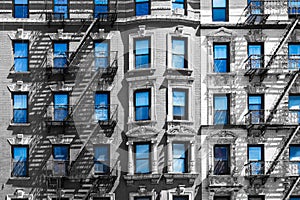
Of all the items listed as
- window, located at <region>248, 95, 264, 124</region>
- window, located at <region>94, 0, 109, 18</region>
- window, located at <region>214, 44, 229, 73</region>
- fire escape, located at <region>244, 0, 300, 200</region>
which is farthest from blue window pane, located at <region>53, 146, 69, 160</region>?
window, located at <region>248, 95, 264, 124</region>

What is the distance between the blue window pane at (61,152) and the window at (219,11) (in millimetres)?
11268

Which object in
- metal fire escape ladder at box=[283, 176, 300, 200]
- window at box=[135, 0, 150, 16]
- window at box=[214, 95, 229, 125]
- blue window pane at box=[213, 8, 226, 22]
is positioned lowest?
metal fire escape ladder at box=[283, 176, 300, 200]

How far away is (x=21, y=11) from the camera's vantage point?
4141cm

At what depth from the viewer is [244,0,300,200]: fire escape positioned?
39469mm

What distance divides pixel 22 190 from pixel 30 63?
7181mm

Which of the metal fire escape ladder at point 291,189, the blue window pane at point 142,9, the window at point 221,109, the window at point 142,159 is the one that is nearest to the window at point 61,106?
the window at point 142,159

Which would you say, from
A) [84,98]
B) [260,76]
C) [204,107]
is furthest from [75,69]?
[260,76]

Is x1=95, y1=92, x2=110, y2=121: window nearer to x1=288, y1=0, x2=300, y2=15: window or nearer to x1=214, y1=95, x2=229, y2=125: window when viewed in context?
x1=214, y1=95, x2=229, y2=125: window

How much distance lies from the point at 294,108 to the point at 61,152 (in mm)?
13326

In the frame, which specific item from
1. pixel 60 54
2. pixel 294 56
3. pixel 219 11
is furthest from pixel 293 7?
pixel 60 54

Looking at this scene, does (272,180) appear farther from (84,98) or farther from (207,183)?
(84,98)

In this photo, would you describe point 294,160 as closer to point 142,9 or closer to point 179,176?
point 179,176

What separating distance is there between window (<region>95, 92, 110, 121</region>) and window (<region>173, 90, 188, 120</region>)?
12.4ft

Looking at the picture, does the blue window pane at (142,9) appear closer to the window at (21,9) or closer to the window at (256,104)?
the window at (21,9)
